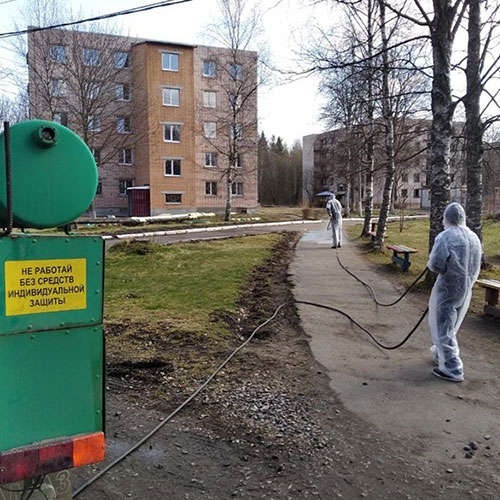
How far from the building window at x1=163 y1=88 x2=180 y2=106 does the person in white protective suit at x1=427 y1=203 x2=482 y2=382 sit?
39377 mm

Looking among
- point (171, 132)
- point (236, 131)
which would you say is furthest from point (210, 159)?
point (236, 131)

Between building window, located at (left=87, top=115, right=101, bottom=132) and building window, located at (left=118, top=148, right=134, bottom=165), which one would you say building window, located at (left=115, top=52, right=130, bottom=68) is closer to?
building window, located at (left=87, top=115, right=101, bottom=132)

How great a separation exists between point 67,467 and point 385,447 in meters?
2.26

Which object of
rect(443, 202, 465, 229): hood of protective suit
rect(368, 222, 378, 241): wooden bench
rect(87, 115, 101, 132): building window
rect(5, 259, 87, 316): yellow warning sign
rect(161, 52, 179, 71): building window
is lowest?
rect(368, 222, 378, 241): wooden bench

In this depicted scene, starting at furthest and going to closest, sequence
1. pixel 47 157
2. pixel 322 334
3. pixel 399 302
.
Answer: pixel 399 302, pixel 322 334, pixel 47 157

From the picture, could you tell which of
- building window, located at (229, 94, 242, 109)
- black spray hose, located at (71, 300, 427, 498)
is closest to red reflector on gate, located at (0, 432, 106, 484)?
black spray hose, located at (71, 300, 427, 498)

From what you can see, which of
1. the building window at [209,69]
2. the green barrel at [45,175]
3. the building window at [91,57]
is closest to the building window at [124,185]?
the building window at [209,69]

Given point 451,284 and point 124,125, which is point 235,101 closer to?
point 124,125

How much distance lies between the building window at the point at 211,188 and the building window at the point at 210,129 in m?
4.13

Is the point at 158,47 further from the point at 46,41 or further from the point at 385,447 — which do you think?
the point at 385,447

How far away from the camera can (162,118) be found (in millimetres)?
41469

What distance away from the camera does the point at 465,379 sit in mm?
5016

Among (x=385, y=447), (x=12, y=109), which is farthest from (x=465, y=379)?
(x=12, y=109)

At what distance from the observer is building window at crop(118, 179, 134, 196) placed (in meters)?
43.6
